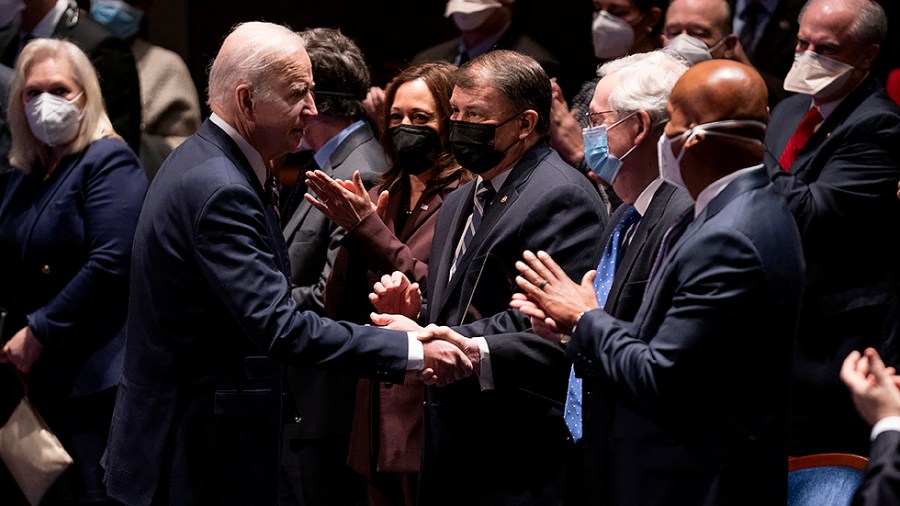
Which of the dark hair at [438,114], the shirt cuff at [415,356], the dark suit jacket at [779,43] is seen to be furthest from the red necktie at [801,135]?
the shirt cuff at [415,356]

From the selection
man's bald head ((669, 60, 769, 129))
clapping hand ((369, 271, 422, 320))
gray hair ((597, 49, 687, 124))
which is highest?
man's bald head ((669, 60, 769, 129))

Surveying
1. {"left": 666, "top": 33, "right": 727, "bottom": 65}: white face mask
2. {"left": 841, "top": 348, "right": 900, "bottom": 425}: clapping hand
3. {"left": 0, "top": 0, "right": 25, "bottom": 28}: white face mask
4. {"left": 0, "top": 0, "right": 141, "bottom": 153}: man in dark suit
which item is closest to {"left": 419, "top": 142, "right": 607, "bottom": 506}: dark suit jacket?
{"left": 841, "top": 348, "right": 900, "bottom": 425}: clapping hand

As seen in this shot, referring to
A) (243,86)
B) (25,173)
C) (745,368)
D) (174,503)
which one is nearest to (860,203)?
(745,368)

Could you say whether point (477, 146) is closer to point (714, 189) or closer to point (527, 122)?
point (527, 122)

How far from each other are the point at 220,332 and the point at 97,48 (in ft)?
8.36

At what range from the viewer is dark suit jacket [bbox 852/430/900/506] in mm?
2426

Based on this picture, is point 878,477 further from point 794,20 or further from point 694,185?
point 794,20

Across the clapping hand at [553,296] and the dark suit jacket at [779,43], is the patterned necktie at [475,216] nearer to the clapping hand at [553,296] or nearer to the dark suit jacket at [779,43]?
the clapping hand at [553,296]

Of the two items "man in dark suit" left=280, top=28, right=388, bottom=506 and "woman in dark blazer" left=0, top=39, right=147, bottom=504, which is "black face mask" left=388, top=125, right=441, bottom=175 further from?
"woman in dark blazer" left=0, top=39, right=147, bottom=504

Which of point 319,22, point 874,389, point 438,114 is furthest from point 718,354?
point 319,22

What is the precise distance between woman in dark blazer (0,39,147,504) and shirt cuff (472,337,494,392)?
5.31 ft

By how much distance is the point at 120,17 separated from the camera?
597 cm

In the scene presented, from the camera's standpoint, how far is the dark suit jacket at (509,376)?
3576 millimetres

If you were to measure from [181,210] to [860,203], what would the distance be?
213 centimetres
